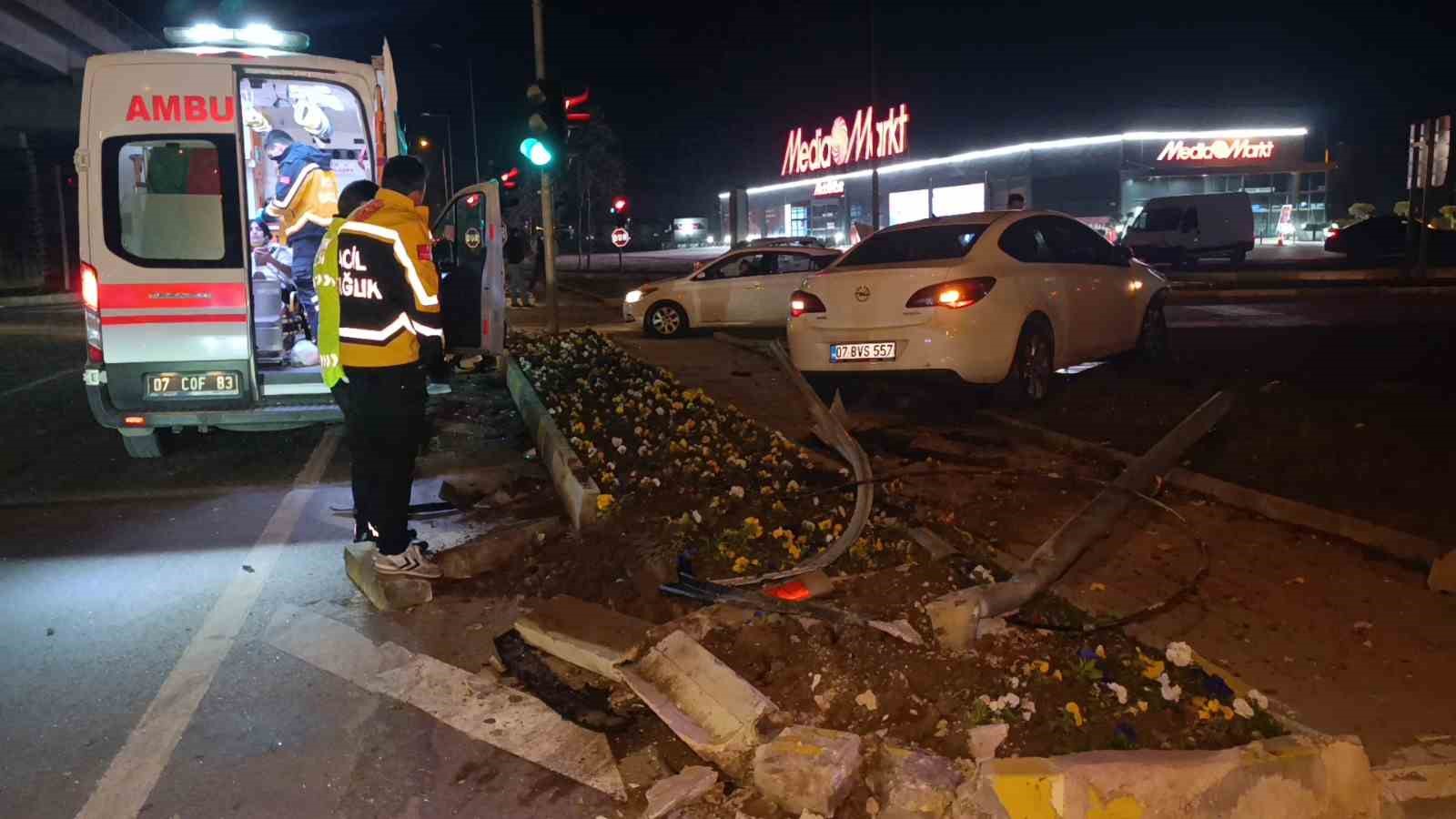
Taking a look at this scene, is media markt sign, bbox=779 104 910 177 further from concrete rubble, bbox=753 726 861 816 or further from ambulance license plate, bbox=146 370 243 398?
concrete rubble, bbox=753 726 861 816

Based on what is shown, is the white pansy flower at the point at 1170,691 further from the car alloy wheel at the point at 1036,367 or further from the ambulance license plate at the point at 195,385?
the ambulance license plate at the point at 195,385

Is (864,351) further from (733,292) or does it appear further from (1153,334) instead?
(733,292)

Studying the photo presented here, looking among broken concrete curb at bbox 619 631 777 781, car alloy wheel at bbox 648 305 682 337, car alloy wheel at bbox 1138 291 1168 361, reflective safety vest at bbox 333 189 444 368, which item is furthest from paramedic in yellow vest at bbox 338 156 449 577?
car alloy wheel at bbox 648 305 682 337

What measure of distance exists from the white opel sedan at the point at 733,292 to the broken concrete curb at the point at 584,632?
11514 millimetres

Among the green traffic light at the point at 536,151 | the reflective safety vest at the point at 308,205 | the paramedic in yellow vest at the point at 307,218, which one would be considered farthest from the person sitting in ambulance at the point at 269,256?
the green traffic light at the point at 536,151

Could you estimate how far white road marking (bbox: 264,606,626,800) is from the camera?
12.5ft

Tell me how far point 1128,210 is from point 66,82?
35.2m

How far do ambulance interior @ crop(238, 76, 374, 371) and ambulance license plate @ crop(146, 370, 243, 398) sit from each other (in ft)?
4.29

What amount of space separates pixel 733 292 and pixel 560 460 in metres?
9.91

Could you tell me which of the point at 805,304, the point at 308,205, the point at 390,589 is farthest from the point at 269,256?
the point at 390,589

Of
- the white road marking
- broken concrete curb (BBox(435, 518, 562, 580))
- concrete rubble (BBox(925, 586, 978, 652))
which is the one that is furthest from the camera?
broken concrete curb (BBox(435, 518, 562, 580))

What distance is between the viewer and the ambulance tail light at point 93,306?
7473 mm

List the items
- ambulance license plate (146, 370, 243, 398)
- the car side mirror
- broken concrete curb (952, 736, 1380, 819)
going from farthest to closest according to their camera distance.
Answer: the car side mirror, ambulance license plate (146, 370, 243, 398), broken concrete curb (952, 736, 1380, 819)

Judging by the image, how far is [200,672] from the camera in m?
4.56
